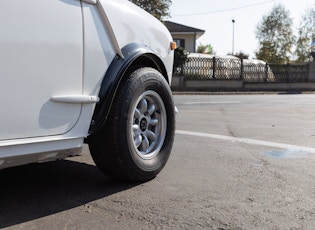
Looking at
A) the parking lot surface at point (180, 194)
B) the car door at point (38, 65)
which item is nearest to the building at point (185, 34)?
the parking lot surface at point (180, 194)

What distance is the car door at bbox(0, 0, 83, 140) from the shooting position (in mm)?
2623

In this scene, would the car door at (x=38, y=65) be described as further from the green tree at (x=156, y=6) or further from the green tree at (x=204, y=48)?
the green tree at (x=204, y=48)

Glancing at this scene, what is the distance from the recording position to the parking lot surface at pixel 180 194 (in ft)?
9.48

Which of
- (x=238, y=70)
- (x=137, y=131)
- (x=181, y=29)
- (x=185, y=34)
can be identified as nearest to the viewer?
(x=137, y=131)

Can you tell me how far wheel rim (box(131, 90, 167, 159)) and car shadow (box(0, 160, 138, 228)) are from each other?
38cm

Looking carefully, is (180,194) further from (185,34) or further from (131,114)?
(185,34)

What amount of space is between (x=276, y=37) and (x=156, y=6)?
19618 millimetres

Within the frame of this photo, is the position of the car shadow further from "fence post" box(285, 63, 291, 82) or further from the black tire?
"fence post" box(285, 63, 291, 82)

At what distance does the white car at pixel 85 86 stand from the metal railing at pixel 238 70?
2161 cm

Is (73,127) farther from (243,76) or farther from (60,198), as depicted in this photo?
(243,76)

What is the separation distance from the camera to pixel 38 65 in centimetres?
279

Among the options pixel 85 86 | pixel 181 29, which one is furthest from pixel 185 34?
pixel 85 86

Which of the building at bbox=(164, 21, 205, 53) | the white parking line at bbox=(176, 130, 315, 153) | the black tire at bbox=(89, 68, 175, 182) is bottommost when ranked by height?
the white parking line at bbox=(176, 130, 315, 153)

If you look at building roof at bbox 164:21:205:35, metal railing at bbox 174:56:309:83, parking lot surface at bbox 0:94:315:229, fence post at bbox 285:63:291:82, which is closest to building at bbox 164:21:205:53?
building roof at bbox 164:21:205:35
